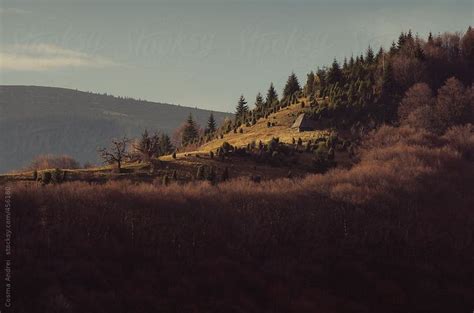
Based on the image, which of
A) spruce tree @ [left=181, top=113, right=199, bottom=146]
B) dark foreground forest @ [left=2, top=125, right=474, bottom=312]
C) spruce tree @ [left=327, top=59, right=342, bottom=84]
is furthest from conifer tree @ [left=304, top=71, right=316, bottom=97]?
dark foreground forest @ [left=2, top=125, right=474, bottom=312]

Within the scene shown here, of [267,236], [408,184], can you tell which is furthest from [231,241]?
[408,184]

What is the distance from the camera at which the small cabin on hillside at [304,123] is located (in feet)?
357

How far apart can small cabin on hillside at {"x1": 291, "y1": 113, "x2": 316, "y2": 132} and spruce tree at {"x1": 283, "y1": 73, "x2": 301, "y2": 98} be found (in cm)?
3874

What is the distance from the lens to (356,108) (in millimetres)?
113875

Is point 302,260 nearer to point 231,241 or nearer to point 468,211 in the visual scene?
point 231,241

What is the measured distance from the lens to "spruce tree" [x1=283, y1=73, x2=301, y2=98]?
151375 millimetres

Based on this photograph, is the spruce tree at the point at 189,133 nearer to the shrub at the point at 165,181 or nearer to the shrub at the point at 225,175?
the shrub at the point at 225,175

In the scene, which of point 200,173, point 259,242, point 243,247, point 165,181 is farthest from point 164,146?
point 243,247

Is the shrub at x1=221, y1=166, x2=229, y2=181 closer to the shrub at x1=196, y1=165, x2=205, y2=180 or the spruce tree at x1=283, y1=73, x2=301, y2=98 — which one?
the shrub at x1=196, y1=165, x2=205, y2=180

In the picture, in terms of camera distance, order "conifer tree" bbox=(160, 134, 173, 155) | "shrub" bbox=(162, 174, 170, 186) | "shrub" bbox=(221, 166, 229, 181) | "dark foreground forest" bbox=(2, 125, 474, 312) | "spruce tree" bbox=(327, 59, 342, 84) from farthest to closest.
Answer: "conifer tree" bbox=(160, 134, 173, 155), "spruce tree" bbox=(327, 59, 342, 84), "shrub" bbox=(221, 166, 229, 181), "shrub" bbox=(162, 174, 170, 186), "dark foreground forest" bbox=(2, 125, 474, 312)

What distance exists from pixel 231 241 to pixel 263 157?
27.9m

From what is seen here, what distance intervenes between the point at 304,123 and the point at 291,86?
44.1 m

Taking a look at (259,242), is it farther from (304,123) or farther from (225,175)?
(304,123)

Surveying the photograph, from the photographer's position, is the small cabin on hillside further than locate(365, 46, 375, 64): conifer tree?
No
